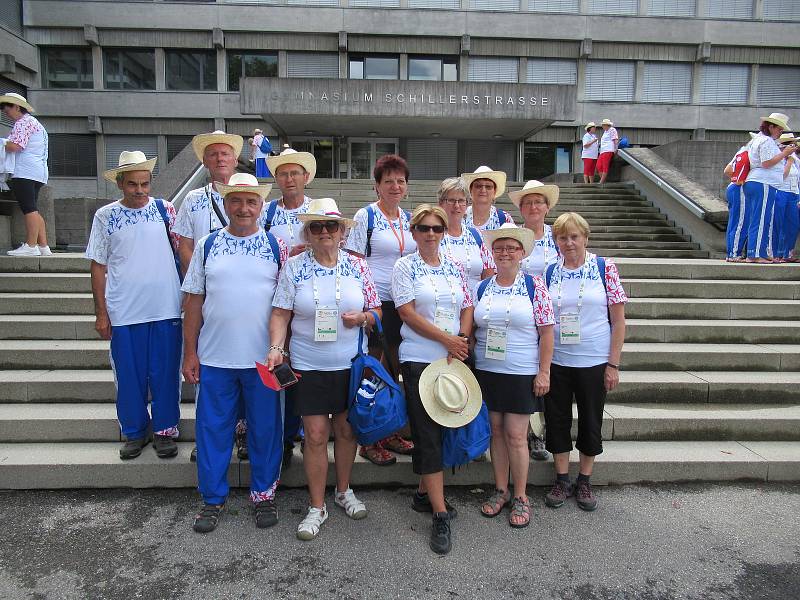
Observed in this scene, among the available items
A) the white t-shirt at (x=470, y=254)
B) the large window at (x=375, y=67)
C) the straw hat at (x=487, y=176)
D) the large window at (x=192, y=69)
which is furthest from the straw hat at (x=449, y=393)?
the large window at (x=192, y=69)

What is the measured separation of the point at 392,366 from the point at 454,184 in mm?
1396

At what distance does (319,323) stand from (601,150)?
42.7 feet

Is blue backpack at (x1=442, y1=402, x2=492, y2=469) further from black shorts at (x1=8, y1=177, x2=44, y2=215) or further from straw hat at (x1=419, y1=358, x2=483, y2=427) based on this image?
black shorts at (x1=8, y1=177, x2=44, y2=215)

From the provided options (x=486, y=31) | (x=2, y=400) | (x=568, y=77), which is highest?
(x=486, y=31)

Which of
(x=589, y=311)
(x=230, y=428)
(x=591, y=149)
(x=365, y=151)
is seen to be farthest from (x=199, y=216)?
(x=365, y=151)

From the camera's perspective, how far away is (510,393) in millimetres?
3557

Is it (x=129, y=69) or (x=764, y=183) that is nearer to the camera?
(x=764, y=183)

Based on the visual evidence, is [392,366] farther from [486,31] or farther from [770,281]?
[486,31]

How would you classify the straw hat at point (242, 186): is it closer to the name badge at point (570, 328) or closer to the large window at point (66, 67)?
the name badge at point (570, 328)

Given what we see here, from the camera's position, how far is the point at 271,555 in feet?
10.6

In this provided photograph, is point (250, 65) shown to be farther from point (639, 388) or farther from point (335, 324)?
point (335, 324)

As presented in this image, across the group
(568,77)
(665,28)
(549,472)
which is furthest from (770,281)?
(665,28)

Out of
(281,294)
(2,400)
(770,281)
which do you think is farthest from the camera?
(770,281)

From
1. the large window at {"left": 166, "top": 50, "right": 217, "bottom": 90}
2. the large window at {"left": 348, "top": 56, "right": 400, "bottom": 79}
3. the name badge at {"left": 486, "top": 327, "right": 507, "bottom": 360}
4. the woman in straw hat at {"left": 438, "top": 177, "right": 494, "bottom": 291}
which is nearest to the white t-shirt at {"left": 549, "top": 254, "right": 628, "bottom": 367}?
the name badge at {"left": 486, "top": 327, "right": 507, "bottom": 360}
